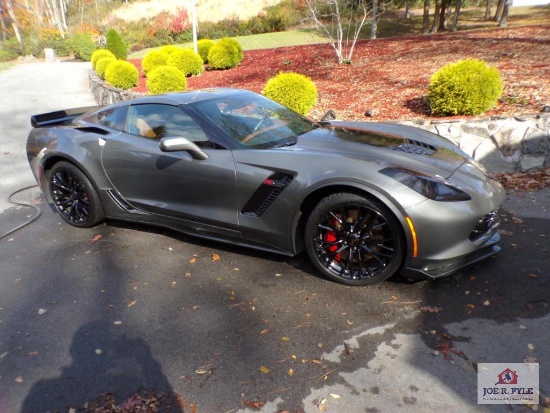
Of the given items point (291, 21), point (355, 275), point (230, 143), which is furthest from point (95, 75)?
point (291, 21)

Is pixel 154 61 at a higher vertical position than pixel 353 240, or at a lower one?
higher

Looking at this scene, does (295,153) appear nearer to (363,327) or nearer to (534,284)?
(363,327)

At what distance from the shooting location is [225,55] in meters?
14.4

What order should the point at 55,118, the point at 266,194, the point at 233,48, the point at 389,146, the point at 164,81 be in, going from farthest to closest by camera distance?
1. the point at 233,48
2. the point at 164,81
3. the point at 55,118
4. the point at 389,146
5. the point at 266,194

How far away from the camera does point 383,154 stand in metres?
3.09

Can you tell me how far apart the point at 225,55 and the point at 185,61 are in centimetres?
142


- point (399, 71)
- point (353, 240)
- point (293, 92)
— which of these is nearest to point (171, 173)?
point (353, 240)

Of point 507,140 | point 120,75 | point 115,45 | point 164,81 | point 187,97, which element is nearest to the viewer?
point 187,97

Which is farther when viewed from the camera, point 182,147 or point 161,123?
point 161,123

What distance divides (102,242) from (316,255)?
7.68 ft

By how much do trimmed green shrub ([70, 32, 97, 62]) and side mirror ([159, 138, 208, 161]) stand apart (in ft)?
104

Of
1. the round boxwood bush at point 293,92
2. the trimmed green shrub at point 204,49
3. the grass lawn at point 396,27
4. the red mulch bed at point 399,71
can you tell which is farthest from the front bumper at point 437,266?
the grass lawn at point 396,27

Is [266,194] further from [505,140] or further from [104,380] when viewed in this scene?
[505,140]

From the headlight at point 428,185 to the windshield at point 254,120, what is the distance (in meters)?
0.93
